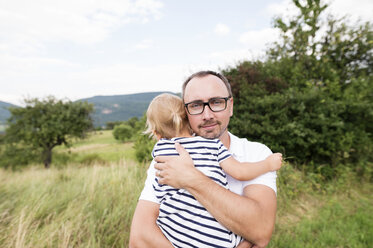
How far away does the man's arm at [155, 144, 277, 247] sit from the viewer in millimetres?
1266

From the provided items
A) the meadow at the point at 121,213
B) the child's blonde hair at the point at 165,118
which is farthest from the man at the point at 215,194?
the meadow at the point at 121,213

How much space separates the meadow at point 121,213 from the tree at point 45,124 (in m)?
18.5

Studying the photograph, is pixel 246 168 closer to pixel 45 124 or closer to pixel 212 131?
pixel 212 131

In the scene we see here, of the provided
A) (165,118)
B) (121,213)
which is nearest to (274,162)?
(165,118)

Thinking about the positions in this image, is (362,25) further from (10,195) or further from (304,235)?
(10,195)

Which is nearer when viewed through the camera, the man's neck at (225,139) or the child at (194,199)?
the child at (194,199)

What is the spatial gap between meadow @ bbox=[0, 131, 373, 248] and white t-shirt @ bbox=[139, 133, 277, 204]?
1530 mm

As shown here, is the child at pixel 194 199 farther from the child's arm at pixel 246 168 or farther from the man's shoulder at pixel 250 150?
the man's shoulder at pixel 250 150

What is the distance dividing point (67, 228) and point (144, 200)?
5.63ft

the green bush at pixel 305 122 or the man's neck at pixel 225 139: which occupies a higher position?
the man's neck at pixel 225 139

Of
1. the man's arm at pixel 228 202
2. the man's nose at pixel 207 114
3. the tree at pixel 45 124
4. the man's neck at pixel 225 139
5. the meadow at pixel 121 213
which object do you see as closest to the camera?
the man's arm at pixel 228 202

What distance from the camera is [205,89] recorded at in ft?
6.03

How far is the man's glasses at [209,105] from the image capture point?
1846 mm

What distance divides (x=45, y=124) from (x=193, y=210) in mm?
23390
